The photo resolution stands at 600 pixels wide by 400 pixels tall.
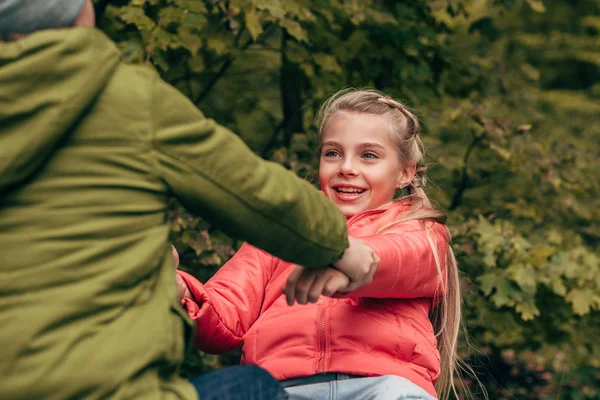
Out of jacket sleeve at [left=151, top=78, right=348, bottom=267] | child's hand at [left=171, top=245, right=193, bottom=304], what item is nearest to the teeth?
child's hand at [left=171, top=245, right=193, bottom=304]

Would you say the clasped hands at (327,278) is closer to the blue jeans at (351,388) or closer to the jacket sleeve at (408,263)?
the jacket sleeve at (408,263)

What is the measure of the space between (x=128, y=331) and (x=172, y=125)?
37cm

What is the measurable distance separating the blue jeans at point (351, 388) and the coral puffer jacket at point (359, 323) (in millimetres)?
24

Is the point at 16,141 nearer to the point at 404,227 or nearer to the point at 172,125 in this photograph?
the point at 172,125

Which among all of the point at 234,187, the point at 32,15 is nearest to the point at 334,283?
the point at 234,187

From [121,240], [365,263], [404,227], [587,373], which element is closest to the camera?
[121,240]

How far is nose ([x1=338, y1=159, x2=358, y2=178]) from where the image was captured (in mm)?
2598

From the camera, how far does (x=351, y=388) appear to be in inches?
84.7

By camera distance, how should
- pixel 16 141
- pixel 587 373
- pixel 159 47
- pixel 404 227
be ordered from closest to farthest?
pixel 16 141, pixel 404 227, pixel 159 47, pixel 587 373

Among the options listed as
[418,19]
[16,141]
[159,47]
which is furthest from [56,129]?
[418,19]

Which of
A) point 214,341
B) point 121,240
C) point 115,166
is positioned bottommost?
point 214,341

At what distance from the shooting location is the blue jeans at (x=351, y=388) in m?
2.08

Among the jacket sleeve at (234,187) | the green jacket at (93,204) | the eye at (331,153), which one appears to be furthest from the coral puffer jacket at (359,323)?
the green jacket at (93,204)

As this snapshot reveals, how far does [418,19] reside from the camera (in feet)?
14.8
